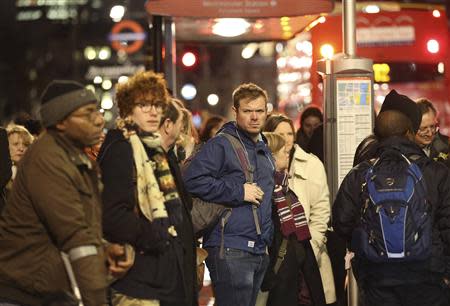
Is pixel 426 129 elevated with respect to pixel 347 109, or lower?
lower

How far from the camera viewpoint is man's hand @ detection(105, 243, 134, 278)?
23.0 feet

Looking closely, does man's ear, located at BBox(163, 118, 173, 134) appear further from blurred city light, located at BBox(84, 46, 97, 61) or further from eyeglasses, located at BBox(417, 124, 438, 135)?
blurred city light, located at BBox(84, 46, 97, 61)

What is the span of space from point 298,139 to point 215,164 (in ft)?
18.3

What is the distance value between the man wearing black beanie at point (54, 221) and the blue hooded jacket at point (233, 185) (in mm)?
2710

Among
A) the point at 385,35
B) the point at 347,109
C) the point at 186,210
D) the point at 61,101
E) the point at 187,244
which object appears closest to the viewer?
the point at 61,101

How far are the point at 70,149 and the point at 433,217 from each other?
291cm

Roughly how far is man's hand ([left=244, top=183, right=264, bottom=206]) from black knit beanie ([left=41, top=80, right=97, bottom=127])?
107 inches

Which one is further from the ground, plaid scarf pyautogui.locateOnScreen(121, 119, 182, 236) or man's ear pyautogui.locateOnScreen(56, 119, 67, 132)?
man's ear pyautogui.locateOnScreen(56, 119, 67, 132)

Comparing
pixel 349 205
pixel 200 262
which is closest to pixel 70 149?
pixel 200 262

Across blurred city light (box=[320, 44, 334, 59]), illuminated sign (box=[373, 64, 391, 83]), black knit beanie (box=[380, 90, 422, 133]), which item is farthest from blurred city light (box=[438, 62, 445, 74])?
black knit beanie (box=[380, 90, 422, 133])

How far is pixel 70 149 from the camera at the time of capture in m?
6.47

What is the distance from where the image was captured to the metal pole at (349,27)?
1166cm

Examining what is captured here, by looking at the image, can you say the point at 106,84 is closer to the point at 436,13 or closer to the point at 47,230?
the point at 436,13

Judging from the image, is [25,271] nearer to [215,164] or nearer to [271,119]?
[215,164]
